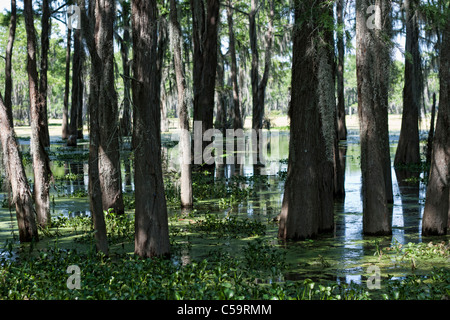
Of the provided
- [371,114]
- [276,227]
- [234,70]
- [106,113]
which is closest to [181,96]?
[106,113]

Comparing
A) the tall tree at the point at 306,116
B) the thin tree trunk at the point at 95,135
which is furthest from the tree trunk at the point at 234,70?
the thin tree trunk at the point at 95,135

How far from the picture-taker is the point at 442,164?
9930mm

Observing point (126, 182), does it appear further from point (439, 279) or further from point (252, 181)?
point (439, 279)

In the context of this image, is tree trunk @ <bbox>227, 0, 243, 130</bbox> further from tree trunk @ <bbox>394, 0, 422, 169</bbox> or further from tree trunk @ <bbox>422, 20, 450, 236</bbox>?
tree trunk @ <bbox>422, 20, 450, 236</bbox>

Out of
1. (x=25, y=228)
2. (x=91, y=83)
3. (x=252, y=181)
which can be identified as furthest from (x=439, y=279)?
(x=252, y=181)

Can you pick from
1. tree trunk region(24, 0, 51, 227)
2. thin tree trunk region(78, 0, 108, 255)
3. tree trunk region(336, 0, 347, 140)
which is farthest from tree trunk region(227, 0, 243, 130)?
thin tree trunk region(78, 0, 108, 255)

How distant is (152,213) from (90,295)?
285 cm

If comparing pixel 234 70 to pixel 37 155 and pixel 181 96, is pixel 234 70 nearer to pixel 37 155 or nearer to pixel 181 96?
pixel 181 96

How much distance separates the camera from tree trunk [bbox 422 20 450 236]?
9.87 m

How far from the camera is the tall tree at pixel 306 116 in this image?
33.0 ft

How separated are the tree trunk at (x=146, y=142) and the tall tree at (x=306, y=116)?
8.87ft

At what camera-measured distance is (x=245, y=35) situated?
39.6 m

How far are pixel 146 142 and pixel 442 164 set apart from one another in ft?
17.8

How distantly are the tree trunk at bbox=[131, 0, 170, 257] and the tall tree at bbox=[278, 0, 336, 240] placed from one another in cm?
270
